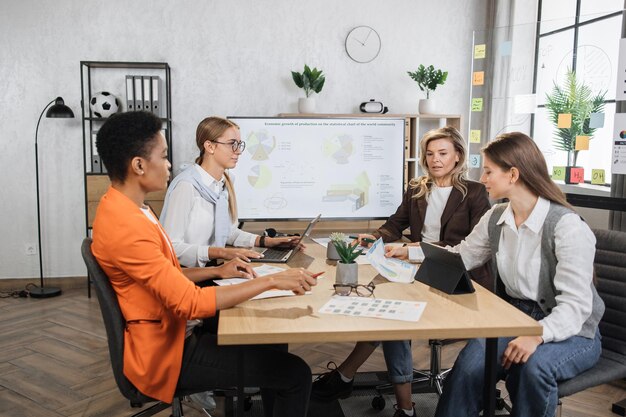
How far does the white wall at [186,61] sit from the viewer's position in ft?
15.4

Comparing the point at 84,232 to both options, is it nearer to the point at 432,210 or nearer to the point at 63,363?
the point at 63,363

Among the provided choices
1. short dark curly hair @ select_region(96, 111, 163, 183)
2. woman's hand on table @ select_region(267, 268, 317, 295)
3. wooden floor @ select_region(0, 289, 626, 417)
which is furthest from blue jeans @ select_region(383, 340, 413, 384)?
short dark curly hair @ select_region(96, 111, 163, 183)

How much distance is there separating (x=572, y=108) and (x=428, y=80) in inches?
69.8

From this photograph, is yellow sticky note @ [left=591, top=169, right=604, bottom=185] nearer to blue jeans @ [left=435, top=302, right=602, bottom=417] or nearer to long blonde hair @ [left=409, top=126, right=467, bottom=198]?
long blonde hair @ [left=409, top=126, right=467, bottom=198]

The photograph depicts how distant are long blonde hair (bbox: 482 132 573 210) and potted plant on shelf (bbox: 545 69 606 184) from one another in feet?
4.29

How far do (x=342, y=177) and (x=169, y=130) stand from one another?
6.22 ft

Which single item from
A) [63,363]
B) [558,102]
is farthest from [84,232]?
[558,102]

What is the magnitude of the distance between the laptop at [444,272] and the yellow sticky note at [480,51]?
7.60 feet

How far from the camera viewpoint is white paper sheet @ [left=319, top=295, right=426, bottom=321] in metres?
1.58

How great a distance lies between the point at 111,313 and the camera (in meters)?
1.68

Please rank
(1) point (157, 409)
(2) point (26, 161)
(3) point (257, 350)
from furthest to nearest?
(2) point (26, 161)
(1) point (157, 409)
(3) point (257, 350)

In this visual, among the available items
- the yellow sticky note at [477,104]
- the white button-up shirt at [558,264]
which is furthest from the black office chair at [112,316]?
the yellow sticky note at [477,104]

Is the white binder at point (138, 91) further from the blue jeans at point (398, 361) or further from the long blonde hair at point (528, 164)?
the long blonde hair at point (528, 164)

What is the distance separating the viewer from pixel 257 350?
1.76 metres
